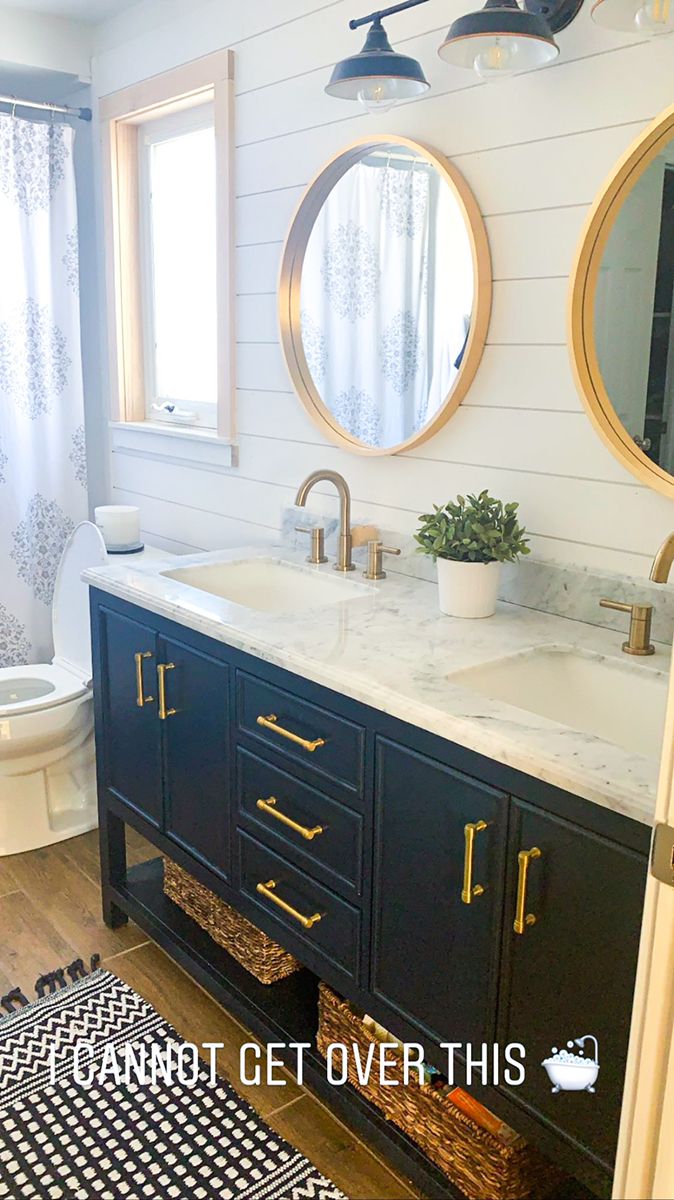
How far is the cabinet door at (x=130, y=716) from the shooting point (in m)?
2.14

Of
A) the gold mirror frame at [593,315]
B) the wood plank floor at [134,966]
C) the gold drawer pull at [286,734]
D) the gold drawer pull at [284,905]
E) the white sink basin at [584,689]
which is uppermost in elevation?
the gold mirror frame at [593,315]

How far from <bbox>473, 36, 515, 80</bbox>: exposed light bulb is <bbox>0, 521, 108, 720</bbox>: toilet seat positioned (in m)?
1.61

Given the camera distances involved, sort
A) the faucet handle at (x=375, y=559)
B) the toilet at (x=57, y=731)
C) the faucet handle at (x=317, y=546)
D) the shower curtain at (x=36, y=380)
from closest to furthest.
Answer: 1. the faucet handle at (x=375, y=559)
2. the faucet handle at (x=317, y=546)
3. the toilet at (x=57, y=731)
4. the shower curtain at (x=36, y=380)

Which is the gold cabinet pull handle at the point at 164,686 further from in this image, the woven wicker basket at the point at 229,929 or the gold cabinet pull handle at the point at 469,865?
the gold cabinet pull handle at the point at 469,865

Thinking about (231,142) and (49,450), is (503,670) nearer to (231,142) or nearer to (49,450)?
(231,142)

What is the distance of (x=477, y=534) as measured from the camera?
6.08 feet

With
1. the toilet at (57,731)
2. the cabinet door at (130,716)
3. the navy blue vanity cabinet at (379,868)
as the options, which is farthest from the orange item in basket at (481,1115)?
the toilet at (57,731)

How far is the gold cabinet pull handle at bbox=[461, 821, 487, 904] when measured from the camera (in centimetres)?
138

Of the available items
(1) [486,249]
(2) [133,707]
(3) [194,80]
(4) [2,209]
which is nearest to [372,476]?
(1) [486,249]

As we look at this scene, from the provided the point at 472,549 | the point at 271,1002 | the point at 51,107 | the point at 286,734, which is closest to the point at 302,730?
the point at 286,734

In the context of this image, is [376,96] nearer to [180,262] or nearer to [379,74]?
[379,74]

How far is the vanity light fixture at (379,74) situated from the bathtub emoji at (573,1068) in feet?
5.59

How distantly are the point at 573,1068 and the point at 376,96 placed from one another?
1.76 meters

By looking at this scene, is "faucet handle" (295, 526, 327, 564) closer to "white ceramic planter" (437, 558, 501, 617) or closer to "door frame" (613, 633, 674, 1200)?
"white ceramic planter" (437, 558, 501, 617)
